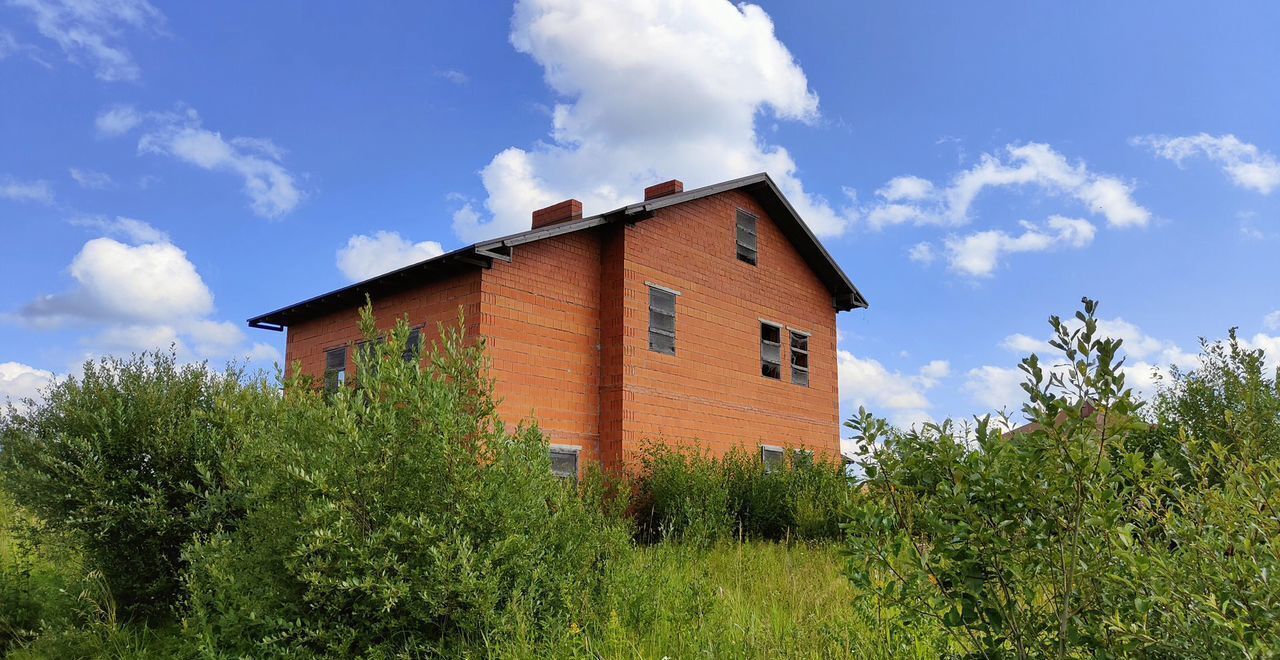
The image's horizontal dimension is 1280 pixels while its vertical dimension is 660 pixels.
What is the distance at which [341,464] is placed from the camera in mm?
5742

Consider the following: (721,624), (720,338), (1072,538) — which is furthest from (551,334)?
(1072,538)

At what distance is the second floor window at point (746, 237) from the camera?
19.0 m

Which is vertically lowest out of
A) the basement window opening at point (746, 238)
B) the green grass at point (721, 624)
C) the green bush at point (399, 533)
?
the green grass at point (721, 624)

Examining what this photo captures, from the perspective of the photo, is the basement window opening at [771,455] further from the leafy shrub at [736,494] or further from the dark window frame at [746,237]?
the dark window frame at [746,237]

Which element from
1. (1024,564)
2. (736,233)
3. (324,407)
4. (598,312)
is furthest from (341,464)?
(736,233)

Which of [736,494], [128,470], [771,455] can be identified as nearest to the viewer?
[128,470]

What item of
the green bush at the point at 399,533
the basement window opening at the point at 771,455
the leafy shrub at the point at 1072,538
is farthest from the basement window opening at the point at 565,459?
the leafy shrub at the point at 1072,538

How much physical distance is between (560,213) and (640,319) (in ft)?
11.8

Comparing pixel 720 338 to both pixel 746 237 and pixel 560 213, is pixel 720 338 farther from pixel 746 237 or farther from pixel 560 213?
pixel 560 213

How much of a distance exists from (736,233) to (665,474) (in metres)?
6.56

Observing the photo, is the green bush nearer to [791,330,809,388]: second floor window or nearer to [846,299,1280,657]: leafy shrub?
[846,299,1280,657]: leafy shrub

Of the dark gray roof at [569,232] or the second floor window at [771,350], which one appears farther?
the second floor window at [771,350]

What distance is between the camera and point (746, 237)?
19250mm

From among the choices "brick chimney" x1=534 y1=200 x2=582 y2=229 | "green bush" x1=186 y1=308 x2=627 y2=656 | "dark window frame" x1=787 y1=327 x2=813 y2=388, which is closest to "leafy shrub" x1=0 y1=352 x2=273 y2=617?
"green bush" x1=186 y1=308 x2=627 y2=656
